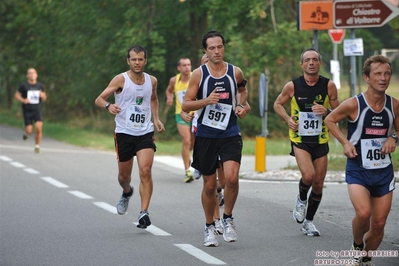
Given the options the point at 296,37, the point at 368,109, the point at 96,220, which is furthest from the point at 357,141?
the point at 296,37

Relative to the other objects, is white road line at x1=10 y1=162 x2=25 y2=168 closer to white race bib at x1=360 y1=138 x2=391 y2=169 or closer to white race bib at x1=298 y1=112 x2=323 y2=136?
white race bib at x1=298 y1=112 x2=323 y2=136

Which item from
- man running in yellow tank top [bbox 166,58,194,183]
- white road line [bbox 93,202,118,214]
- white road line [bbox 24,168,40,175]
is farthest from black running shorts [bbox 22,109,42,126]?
white road line [bbox 93,202,118,214]

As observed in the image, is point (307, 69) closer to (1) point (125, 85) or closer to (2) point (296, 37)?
(1) point (125, 85)

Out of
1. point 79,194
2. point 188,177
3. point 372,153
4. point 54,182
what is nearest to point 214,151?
point 372,153

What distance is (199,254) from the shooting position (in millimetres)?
8805

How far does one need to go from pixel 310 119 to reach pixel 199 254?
84.3 inches

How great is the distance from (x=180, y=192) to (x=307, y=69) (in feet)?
16.1

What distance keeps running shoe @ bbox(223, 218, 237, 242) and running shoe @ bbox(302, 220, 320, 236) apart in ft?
3.53

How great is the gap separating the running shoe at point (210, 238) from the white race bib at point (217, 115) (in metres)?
0.99

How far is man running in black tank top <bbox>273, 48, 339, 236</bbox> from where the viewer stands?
10047mm

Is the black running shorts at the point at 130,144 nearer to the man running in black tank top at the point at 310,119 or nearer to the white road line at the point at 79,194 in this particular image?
the man running in black tank top at the point at 310,119

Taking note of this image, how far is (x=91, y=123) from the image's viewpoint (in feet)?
113

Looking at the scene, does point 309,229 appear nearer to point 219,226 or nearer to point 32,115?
point 219,226

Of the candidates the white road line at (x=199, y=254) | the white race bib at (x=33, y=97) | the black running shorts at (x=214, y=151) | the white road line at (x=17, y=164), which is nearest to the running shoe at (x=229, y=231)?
the white road line at (x=199, y=254)
